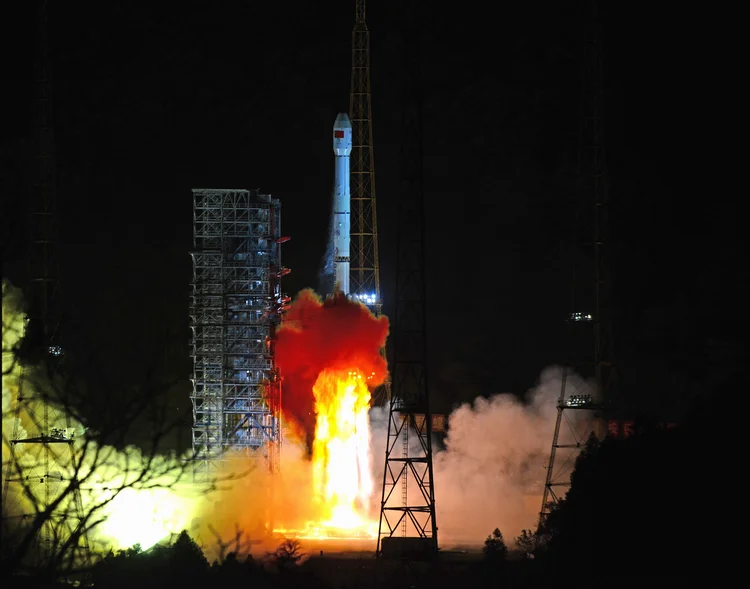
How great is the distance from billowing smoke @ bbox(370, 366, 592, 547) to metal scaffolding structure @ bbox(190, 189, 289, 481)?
647 cm

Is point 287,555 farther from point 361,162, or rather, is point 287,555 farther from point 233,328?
point 361,162

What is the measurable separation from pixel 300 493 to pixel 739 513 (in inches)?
967

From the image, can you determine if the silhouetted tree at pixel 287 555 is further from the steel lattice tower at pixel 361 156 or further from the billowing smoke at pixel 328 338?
the steel lattice tower at pixel 361 156

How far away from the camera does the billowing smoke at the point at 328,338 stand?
50.8 metres

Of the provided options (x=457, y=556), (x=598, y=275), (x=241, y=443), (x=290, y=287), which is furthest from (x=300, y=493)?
(x=290, y=287)

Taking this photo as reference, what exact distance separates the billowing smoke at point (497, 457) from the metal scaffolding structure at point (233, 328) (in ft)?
21.2

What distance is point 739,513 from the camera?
92.7ft

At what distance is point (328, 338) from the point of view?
168 ft

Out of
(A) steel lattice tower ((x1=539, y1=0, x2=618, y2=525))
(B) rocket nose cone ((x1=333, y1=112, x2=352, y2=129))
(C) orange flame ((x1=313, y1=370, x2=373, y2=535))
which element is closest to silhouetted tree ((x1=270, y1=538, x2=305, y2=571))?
(C) orange flame ((x1=313, y1=370, x2=373, y2=535))

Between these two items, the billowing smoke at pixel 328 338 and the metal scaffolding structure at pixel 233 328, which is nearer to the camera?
the metal scaffolding structure at pixel 233 328

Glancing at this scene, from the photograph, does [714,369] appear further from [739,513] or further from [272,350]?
[739,513]

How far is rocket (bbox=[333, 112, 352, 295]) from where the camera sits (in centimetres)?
5262

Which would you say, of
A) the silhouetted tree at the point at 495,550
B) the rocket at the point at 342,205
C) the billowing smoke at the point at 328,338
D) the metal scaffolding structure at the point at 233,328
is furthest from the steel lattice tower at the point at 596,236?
the metal scaffolding structure at the point at 233,328

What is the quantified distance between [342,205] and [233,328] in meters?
7.31
